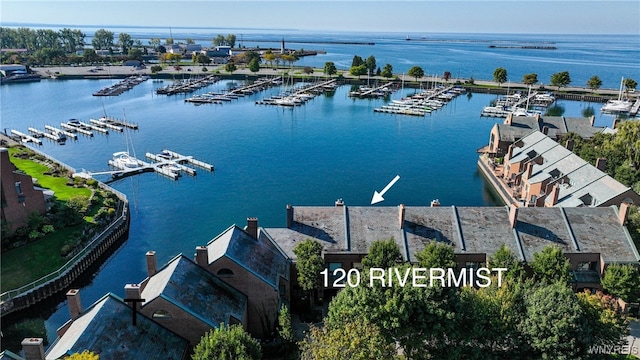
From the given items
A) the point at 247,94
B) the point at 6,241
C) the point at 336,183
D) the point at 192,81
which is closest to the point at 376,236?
the point at 336,183

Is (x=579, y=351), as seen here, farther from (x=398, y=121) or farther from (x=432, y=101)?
(x=432, y=101)

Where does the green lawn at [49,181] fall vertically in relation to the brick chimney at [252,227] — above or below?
below

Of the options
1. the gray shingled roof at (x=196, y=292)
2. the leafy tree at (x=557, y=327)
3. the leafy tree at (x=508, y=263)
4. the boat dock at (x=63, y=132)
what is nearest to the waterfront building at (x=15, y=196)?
the gray shingled roof at (x=196, y=292)

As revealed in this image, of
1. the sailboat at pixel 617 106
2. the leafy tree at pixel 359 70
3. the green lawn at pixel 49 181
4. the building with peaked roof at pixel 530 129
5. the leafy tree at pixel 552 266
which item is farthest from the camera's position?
the leafy tree at pixel 359 70

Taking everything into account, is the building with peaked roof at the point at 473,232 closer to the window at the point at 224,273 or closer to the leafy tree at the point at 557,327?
the window at the point at 224,273

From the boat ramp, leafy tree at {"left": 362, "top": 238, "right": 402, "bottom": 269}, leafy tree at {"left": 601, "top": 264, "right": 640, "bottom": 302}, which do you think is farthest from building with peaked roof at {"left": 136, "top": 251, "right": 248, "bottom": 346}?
the boat ramp

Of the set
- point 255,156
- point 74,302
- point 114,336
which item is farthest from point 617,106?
point 74,302

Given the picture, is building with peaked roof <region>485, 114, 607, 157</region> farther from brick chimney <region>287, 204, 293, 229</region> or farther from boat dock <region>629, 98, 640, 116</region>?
boat dock <region>629, 98, 640, 116</region>
